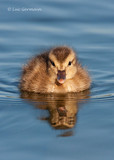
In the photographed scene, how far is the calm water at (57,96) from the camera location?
21.8ft

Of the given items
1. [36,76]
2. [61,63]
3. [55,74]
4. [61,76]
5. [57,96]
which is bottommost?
[57,96]

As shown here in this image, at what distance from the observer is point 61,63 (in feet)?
28.0

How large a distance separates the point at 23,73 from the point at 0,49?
142cm

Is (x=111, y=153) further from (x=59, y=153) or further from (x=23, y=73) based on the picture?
(x=23, y=73)

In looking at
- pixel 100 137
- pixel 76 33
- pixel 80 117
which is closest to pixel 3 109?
pixel 80 117

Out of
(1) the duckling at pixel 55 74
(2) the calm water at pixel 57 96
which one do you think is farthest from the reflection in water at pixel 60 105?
(1) the duckling at pixel 55 74

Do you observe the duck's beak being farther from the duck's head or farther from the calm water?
the calm water

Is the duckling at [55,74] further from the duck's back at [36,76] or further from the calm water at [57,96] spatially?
the calm water at [57,96]

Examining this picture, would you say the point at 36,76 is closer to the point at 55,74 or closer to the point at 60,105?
the point at 55,74

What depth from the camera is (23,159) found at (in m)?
6.30

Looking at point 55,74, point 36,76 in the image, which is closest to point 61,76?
point 55,74

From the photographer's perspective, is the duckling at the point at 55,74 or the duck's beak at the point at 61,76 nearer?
the duck's beak at the point at 61,76

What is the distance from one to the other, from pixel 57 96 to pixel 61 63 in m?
0.59

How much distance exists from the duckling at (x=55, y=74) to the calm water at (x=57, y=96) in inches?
7.8
